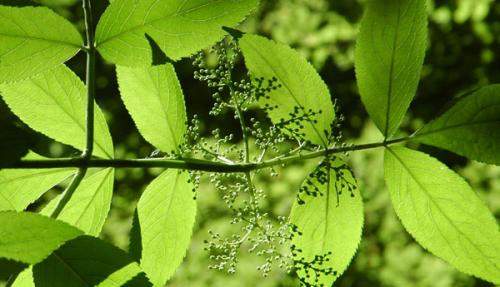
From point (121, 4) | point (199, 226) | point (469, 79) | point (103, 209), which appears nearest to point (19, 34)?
point (121, 4)

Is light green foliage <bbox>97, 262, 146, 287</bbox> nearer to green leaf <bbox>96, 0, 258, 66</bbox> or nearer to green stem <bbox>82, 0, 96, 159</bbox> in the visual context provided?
green stem <bbox>82, 0, 96, 159</bbox>

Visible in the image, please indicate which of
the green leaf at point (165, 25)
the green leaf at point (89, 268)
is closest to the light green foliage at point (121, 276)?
the green leaf at point (89, 268)

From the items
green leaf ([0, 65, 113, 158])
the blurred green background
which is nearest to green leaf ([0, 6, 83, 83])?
green leaf ([0, 65, 113, 158])

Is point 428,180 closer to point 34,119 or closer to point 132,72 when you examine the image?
point 132,72

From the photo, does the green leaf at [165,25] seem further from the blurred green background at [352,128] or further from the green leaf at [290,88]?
the blurred green background at [352,128]

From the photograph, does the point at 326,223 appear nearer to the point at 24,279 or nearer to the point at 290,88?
the point at 290,88

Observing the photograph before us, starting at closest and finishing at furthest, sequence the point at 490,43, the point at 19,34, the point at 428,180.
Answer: the point at 19,34 → the point at 428,180 → the point at 490,43
